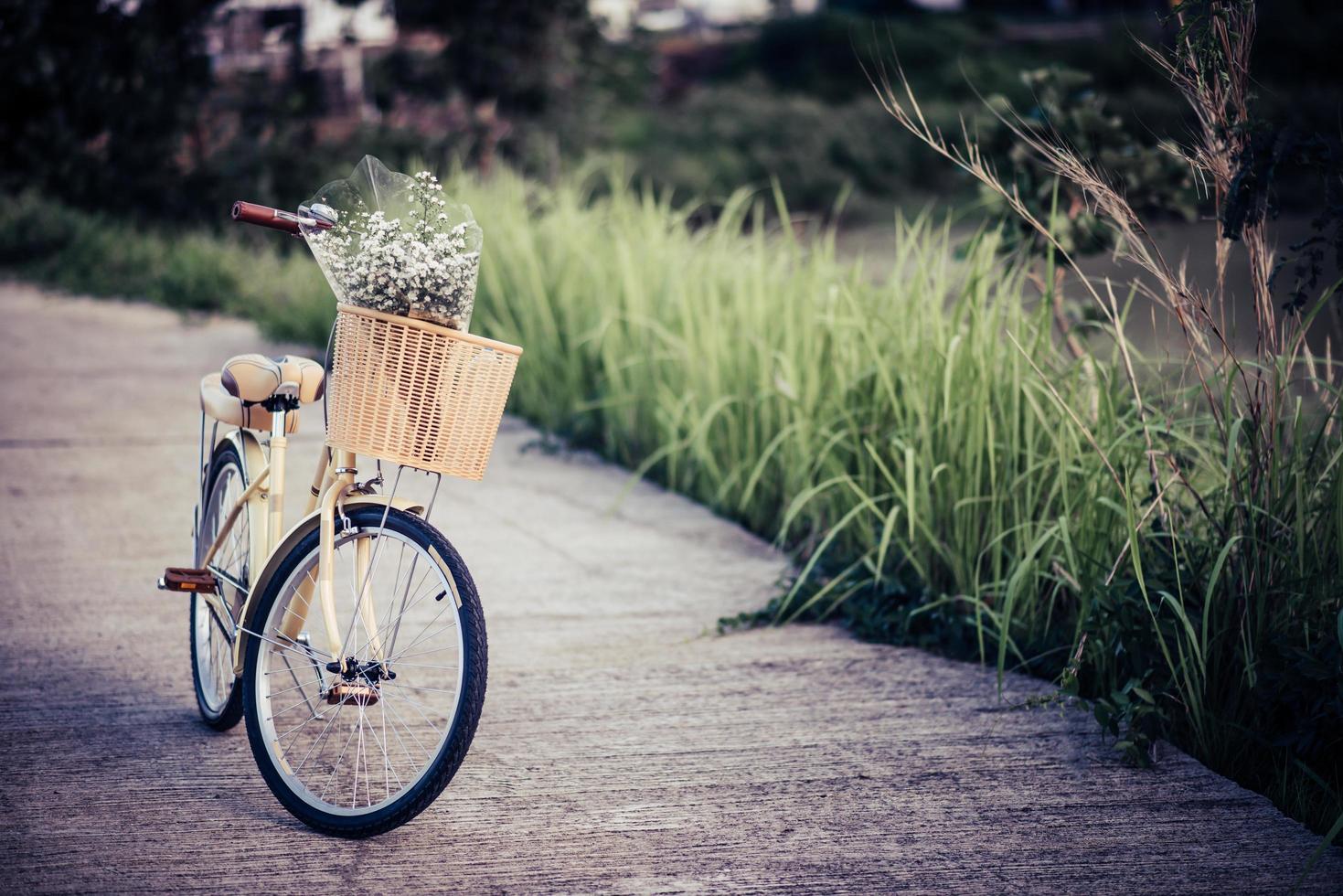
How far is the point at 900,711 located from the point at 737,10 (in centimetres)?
3208

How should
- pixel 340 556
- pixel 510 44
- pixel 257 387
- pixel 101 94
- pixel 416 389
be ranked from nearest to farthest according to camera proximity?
1. pixel 416 389
2. pixel 257 387
3. pixel 340 556
4. pixel 101 94
5. pixel 510 44

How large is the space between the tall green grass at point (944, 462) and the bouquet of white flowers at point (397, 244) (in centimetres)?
168

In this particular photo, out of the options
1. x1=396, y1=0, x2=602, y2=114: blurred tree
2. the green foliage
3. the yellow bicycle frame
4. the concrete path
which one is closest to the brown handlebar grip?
the yellow bicycle frame

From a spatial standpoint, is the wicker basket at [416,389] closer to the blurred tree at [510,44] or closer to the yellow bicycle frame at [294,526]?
the yellow bicycle frame at [294,526]

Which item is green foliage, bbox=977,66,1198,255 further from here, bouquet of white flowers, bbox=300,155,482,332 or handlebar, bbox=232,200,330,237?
handlebar, bbox=232,200,330,237

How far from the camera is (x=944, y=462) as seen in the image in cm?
444

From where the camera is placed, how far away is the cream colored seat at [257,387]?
10.4ft

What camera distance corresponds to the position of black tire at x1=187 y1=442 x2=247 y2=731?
3393 mm

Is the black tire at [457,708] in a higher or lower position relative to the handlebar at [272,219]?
lower

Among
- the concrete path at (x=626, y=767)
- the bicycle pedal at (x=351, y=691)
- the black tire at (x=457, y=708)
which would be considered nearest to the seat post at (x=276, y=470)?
the black tire at (x=457, y=708)

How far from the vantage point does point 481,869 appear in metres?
2.85

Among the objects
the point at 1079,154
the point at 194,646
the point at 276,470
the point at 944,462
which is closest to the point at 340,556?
the point at 276,470

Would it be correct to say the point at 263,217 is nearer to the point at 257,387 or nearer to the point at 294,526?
the point at 257,387

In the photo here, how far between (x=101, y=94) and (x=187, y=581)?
10174mm
